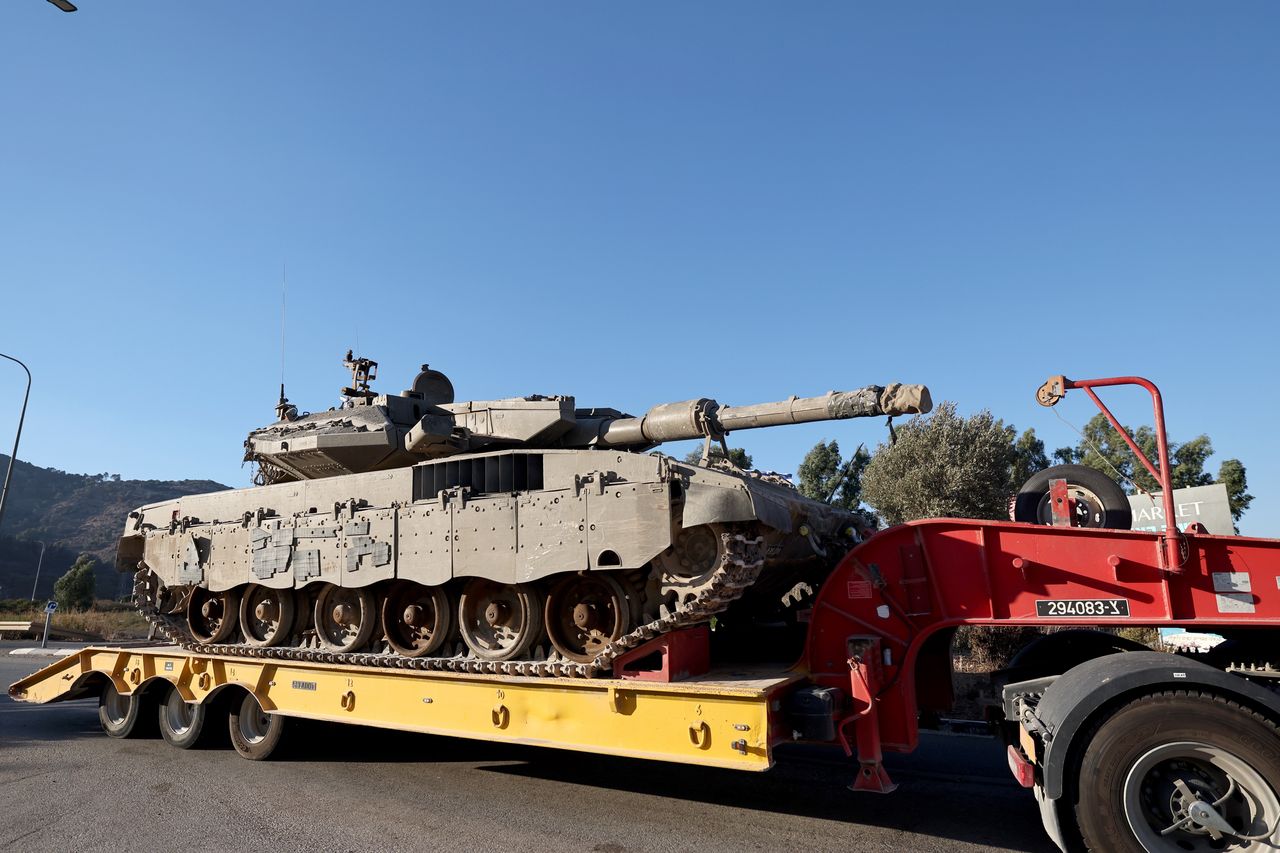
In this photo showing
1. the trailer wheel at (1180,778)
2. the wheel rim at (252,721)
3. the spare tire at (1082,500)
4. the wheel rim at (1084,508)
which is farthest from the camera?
the wheel rim at (252,721)

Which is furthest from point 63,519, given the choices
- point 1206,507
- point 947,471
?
point 1206,507

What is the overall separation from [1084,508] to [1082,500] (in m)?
0.07

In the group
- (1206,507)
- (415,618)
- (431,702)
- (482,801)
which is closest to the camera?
(482,801)

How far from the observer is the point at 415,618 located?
8.98 meters

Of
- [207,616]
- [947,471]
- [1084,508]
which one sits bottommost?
[207,616]

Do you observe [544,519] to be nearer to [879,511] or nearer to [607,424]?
[607,424]

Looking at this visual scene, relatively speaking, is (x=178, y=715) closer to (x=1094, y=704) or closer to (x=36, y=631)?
(x=1094, y=704)

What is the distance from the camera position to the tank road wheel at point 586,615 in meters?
7.60

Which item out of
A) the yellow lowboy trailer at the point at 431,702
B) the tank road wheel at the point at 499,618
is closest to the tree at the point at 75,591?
the yellow lowboy trailer at the point at 431,702

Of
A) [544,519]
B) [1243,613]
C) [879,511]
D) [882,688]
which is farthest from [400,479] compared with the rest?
[879,511]

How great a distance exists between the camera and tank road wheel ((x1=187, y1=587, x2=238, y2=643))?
10867mm

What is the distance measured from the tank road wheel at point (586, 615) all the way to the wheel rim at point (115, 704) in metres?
7.26

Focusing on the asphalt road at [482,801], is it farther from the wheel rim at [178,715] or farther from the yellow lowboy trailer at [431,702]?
the yellow lowboy trailer at [431,702]

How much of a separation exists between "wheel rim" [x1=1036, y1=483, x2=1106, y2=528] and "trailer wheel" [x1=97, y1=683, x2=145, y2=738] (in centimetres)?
1159
